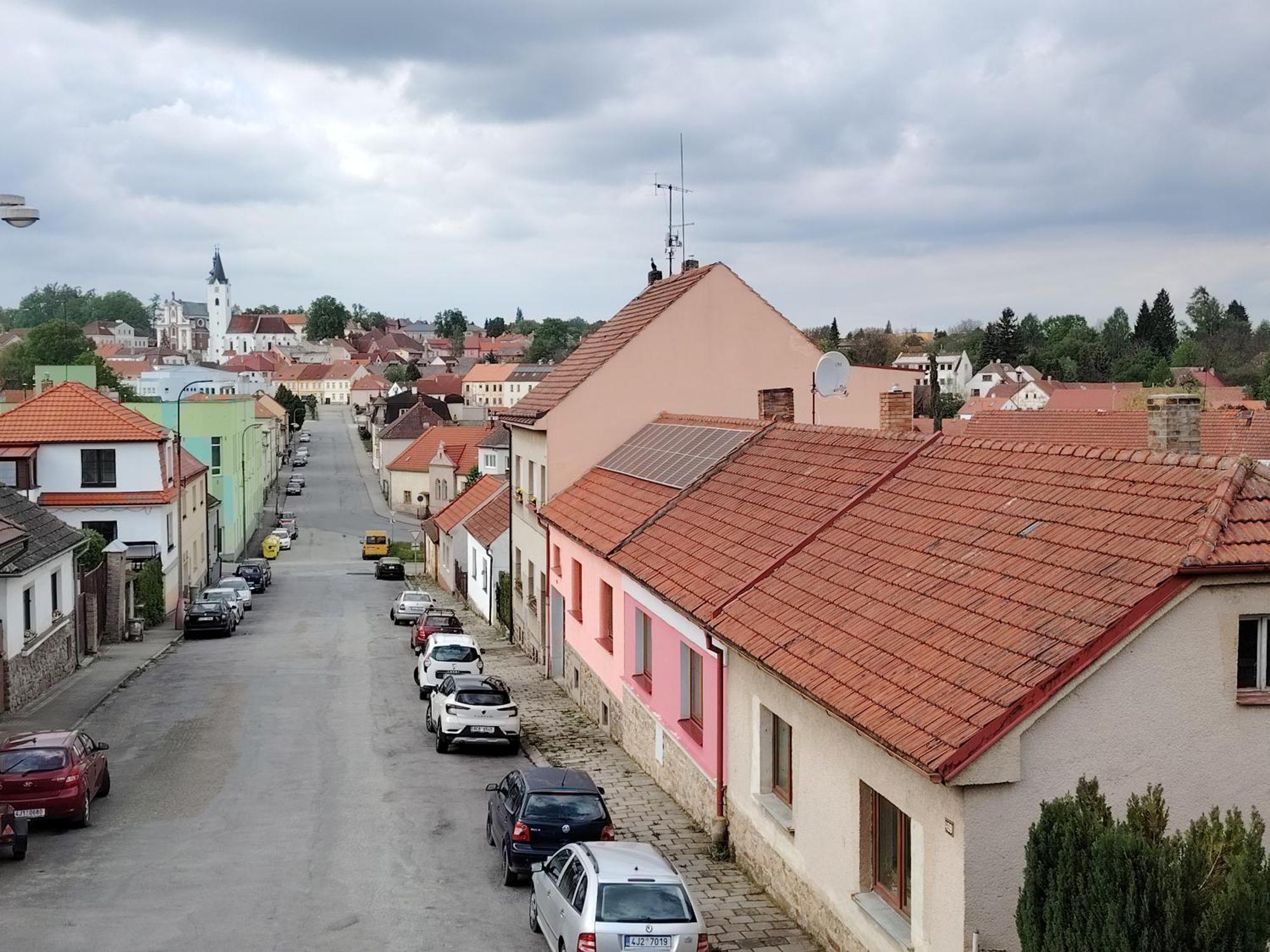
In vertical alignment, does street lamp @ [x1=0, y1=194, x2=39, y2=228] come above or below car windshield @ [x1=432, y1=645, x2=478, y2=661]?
above

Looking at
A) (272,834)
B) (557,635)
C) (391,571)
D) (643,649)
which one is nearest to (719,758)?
(643,649)

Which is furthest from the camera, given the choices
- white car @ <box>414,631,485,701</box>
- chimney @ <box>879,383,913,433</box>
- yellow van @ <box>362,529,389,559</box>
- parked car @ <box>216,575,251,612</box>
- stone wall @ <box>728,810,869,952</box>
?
yellow van @ <box>362,529,389,559</box>

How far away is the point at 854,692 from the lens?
11.4 meters

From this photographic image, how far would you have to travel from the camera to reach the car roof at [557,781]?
52.0ft

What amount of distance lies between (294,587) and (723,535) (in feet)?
139

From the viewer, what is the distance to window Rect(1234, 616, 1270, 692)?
33.0ft

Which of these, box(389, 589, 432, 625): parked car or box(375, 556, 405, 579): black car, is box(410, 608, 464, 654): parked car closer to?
box(389, 589, 432, 625): parked car

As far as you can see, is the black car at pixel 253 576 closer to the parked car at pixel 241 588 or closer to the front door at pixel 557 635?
the parked car at pixel 241 588

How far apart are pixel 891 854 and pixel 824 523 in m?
5.41

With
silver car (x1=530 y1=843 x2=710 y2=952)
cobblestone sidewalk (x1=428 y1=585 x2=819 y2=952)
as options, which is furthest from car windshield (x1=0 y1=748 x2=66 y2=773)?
silver car (x1=530 y1=843 x2=710 y2=952)

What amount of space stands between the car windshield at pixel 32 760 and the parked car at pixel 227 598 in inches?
950

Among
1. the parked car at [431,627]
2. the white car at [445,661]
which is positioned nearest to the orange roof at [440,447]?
the parked car at [431,627]

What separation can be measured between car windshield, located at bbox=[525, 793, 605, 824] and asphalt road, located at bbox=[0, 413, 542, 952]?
3.22 ft

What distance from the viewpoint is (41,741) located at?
18.1m
